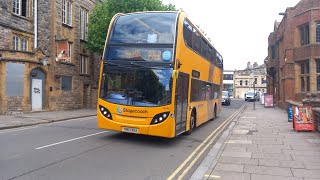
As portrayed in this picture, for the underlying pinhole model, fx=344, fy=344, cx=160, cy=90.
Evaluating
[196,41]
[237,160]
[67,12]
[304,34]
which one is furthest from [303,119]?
[67,12]

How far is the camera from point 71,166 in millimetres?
7477

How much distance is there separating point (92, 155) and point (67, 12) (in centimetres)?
2032

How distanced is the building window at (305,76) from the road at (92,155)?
698 inches

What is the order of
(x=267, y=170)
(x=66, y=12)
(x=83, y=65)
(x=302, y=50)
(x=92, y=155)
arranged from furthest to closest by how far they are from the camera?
(x=83, y=65) → (x=302, y=50) → (x=66, y=12) → (x=92, y=155) → (x=267, y=170)

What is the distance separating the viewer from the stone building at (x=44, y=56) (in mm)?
20484

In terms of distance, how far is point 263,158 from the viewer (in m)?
8.97

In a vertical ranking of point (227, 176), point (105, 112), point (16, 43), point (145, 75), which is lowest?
point (227, 176)

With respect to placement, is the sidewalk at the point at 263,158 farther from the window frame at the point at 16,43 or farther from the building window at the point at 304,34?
the building window at the point at 304,34

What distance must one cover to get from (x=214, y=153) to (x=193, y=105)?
3.70 meters

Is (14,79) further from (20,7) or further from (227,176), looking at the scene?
(227,176)

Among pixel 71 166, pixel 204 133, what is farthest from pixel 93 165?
pixel 204 133

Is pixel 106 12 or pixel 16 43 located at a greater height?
pixel 106 12

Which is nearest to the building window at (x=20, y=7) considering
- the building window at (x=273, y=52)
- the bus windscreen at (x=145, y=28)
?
the bus windscreen at (x=145, y=28)

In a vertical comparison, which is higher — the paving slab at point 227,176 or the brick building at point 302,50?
the brick building at point 302,50
